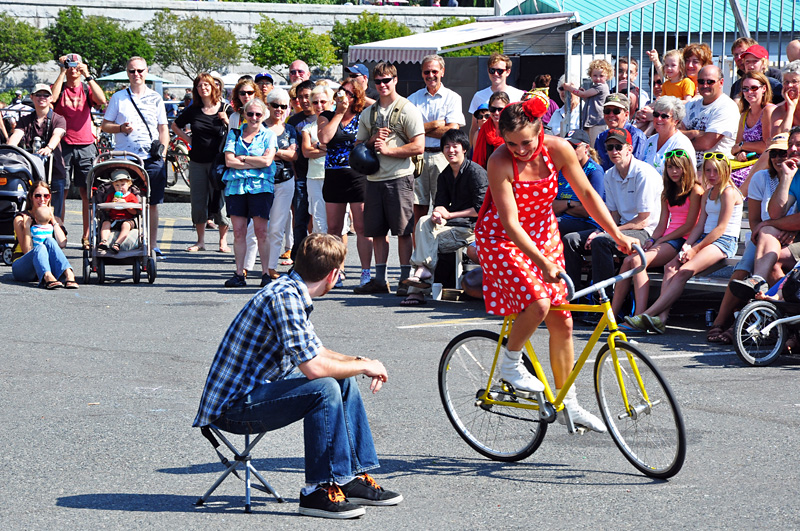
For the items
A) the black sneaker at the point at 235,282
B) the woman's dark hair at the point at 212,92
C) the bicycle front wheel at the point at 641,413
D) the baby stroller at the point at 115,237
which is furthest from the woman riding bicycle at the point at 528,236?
the woman's dark hair at the point at 212,92

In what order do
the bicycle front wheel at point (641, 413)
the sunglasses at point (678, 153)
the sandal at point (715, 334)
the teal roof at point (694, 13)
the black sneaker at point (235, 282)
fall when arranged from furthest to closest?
the teal roof at point (694, 13) < the black sneaker at point (235, 282) < the sunglasses at point (678, 153) < the sandal at point (715, 334) < the bicycle front wheel at point (641, 413)

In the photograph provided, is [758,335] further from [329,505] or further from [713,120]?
[329,505]

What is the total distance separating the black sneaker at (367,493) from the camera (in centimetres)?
470

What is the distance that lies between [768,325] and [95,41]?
59358mm

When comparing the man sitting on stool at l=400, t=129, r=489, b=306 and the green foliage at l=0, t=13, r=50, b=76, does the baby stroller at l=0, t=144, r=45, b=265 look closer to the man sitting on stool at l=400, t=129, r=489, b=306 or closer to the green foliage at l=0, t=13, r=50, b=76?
the man sitting on stool at l=400, t=129, r=489, b=306

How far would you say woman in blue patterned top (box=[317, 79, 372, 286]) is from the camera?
11.0 meters

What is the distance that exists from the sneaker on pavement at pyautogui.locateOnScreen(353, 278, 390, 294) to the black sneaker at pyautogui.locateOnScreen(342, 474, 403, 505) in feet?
20.0

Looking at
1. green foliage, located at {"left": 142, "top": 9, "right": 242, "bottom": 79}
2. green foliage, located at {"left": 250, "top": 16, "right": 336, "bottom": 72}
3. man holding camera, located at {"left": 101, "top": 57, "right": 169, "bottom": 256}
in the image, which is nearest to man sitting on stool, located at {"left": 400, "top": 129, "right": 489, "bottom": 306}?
man holding camera, located at {"left": 101, "top": 57, "right": 169, "bottom": 256}

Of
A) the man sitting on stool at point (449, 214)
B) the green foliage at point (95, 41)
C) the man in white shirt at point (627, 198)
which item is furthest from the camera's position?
the green foliage at point (95, 41)

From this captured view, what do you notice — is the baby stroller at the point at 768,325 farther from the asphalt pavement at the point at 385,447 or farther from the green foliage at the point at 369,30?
the green foliage at the point at 369,30

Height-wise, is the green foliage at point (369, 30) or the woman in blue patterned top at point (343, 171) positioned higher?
the green foliage at point (369, 30)

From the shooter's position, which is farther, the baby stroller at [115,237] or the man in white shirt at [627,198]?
the baby stroller at [115,237]

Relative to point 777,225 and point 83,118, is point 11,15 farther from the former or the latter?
point 777,225

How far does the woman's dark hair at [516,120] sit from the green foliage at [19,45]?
60.1 meters
